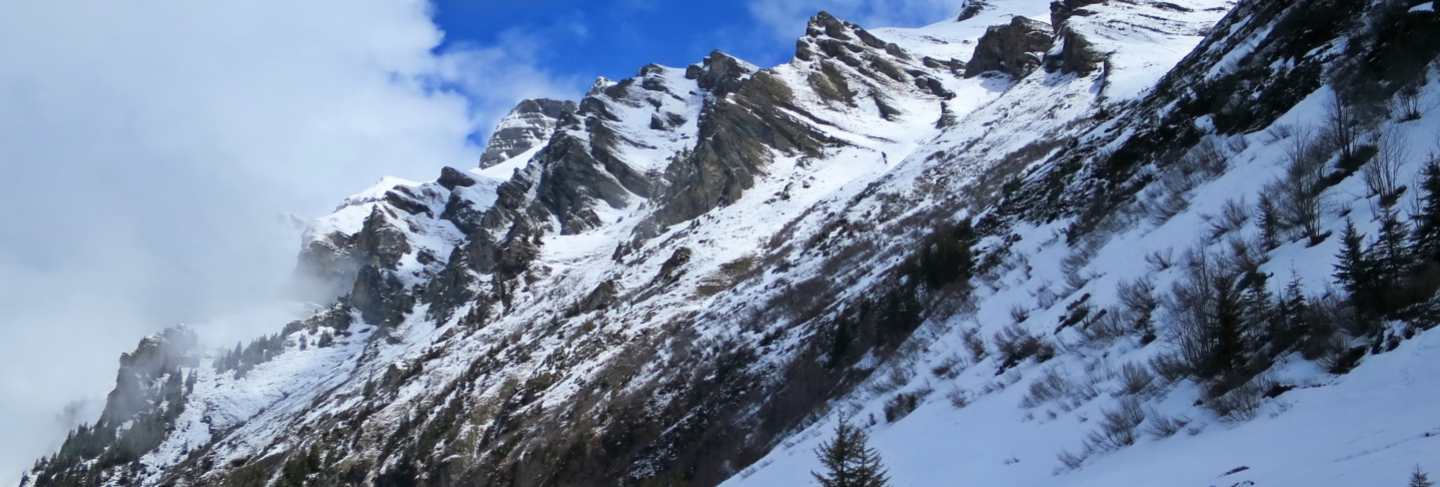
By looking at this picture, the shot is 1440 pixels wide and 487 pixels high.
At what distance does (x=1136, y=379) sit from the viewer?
7453 millimetres

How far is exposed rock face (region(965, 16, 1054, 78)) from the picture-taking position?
76250mm

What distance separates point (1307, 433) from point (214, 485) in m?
66.4

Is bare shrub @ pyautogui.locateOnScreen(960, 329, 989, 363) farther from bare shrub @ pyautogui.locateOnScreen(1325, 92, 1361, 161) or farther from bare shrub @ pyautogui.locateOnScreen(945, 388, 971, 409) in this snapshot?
bare shrub @ pyautogui.locateOnScreen(1325, 92, 1361, 161)

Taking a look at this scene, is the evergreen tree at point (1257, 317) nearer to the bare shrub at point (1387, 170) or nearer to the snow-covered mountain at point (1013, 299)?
the snow-covered mountain at point (1013, 299)

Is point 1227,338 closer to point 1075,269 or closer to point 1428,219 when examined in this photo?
point 1428,219

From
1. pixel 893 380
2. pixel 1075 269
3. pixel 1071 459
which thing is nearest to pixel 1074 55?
pixel 1075 269

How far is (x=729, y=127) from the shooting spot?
A: 261ft

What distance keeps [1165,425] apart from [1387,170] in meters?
3.53

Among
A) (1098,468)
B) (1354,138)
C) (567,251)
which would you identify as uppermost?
(567,251)

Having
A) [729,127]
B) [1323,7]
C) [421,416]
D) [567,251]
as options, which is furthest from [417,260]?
[1323,7]

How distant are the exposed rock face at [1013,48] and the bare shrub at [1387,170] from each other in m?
67.4

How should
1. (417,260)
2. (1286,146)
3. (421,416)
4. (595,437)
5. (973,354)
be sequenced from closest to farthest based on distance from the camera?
(1286,146), (973,354), (595,437), (421,416), (417,260)

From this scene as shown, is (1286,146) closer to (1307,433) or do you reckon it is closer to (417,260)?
(1307,433)

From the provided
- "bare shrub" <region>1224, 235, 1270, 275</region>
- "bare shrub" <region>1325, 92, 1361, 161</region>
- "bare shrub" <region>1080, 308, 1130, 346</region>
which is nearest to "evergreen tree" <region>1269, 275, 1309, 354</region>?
"bare shrub" <region>1224, 235, 1270, 275</region>
